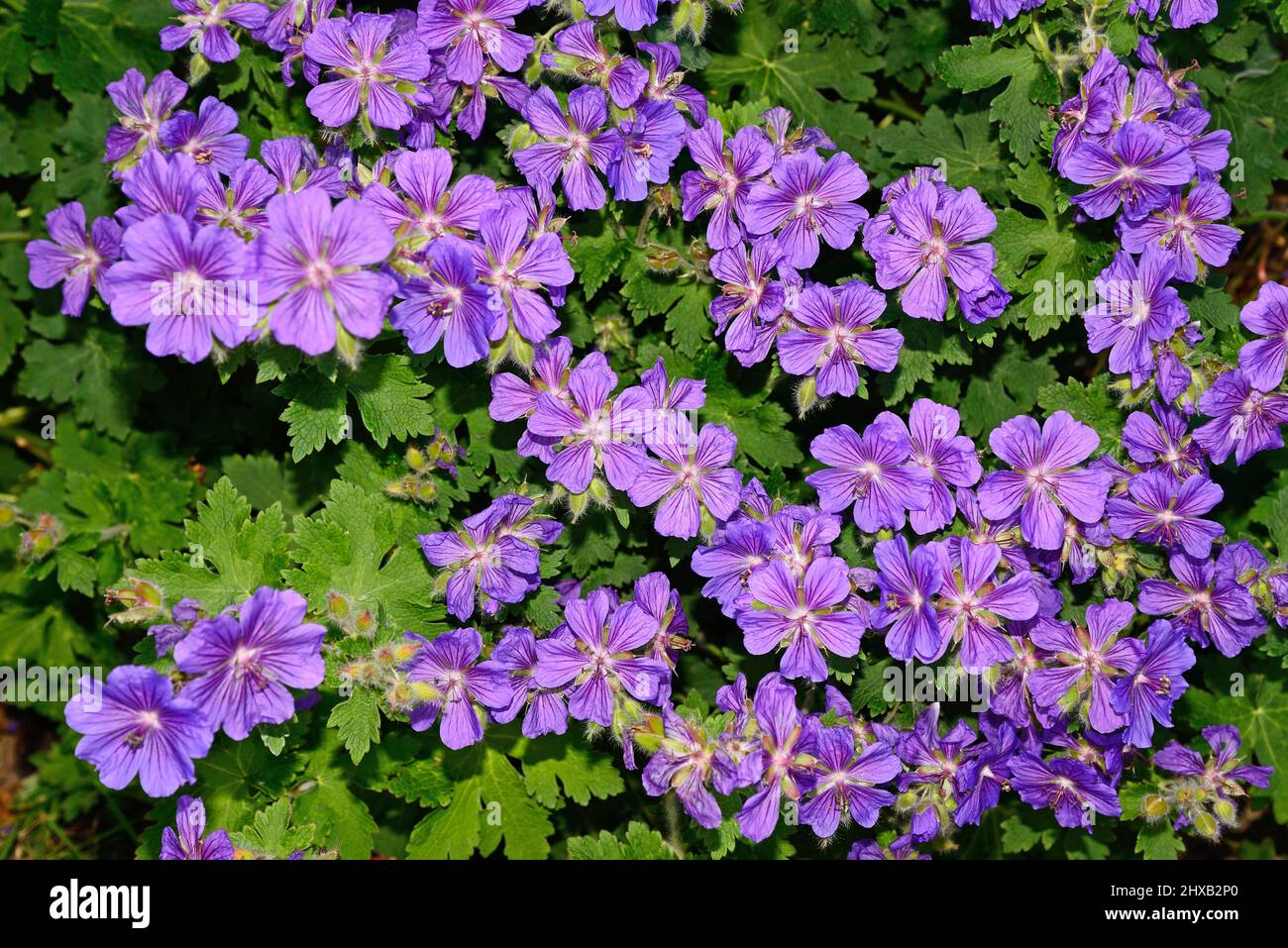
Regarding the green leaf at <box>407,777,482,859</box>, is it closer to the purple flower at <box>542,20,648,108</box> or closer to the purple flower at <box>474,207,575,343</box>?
the purple flower at <box>474,207,575,343</box>

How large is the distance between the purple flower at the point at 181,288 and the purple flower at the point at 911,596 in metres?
2.27

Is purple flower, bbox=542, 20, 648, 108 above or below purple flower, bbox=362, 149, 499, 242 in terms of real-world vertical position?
above

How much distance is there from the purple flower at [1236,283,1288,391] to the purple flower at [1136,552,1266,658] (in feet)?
2.20

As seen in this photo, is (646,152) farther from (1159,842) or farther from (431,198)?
(1159,842)

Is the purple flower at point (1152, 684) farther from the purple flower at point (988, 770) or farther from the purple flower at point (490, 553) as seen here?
the purple flower at point (490, 553)

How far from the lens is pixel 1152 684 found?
399 cm

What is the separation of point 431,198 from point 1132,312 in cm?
259

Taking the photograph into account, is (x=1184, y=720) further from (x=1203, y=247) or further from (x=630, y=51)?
(x=630, y=51)

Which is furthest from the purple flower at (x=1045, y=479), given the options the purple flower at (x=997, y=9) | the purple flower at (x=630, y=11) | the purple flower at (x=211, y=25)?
the purple flower at (x=211, y=25)

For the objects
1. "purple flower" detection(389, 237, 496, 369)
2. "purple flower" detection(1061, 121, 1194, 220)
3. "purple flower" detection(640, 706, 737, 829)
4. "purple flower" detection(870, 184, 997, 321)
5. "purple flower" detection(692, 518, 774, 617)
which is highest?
"purple flower" detection(1061, 121, 1194, 220)

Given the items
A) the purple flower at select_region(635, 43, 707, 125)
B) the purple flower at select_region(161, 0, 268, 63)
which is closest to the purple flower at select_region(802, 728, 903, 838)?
the purple flower at select_region(635, 43, 707, 125)

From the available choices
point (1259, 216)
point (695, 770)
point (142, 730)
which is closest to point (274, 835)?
point (142, 730)

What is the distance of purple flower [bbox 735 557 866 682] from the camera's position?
3.81 meters

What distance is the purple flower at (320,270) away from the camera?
3316 mm
